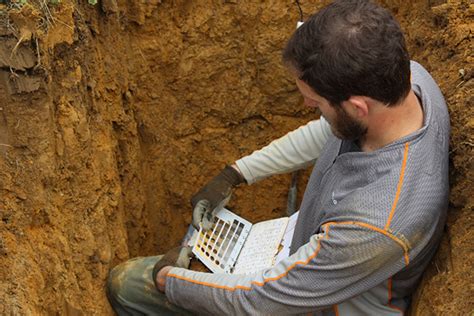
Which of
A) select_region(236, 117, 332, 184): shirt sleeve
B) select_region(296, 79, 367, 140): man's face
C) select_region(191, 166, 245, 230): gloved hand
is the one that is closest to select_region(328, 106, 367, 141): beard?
select_region(296, 79, 367, 140): man's face

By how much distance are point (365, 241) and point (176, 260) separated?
3.58 ft

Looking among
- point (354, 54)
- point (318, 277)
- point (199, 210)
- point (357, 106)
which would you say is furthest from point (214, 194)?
point (354, 54)

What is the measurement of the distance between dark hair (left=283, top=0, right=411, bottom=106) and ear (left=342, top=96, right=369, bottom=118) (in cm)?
2

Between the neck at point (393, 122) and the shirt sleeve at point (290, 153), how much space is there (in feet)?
2.26

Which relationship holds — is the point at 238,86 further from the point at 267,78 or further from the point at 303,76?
the point at 303,76

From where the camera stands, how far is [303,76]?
1971mm

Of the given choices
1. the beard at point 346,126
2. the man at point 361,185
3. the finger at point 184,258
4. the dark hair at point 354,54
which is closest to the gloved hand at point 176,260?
the finger at point 184,258

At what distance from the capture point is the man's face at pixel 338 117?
1997mm

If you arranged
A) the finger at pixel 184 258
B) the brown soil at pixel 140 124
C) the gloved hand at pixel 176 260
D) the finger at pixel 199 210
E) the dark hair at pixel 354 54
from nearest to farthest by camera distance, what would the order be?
the dark hair at pixel 354 54
the brown soil at pixel 140 124
the gloved hand at pixel 176 260
the finger at pixel 184 258
the finger at pixel 199 210

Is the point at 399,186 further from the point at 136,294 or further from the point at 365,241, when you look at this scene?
the point at 136,294

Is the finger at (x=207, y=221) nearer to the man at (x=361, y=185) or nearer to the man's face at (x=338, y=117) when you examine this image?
the man at (x=361, y=185)

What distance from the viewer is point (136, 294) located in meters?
2.61

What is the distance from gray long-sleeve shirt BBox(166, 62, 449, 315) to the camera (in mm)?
1885

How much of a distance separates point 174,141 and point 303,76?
1.88 metres
